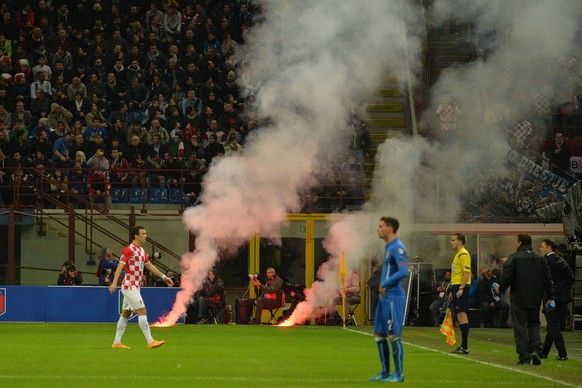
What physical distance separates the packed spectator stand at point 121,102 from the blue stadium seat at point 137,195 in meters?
0.04

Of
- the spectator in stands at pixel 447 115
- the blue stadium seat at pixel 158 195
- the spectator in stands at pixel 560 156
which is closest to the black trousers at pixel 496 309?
the spectator in stands at pixel 560 156

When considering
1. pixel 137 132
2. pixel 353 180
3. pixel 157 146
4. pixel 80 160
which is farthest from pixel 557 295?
pixel 80 160

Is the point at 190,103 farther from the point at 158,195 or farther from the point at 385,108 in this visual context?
the point at 385,108

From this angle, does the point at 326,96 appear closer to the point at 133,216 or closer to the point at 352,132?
the point at 352,132

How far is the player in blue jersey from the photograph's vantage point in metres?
13.2

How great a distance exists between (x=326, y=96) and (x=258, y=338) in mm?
9388

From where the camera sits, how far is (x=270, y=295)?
29906mm

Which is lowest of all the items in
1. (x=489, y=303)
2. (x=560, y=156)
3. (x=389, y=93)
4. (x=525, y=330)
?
(x=489, y=303)

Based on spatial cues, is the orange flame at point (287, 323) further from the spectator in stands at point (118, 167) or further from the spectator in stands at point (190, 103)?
the spectator in stands at point (190, 103)

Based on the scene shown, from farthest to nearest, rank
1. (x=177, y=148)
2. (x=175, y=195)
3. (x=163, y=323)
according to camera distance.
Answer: (x=177, y=148) < (x=175, y=195) < (x=163, y=323)

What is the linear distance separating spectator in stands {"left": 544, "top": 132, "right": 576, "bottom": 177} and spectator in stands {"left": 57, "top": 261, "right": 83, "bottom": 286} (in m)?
13.3

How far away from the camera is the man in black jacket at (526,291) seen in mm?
16891

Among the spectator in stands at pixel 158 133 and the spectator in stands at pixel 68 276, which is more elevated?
the spectator in stands at pixel 158 133

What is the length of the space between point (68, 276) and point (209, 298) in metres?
3.79
